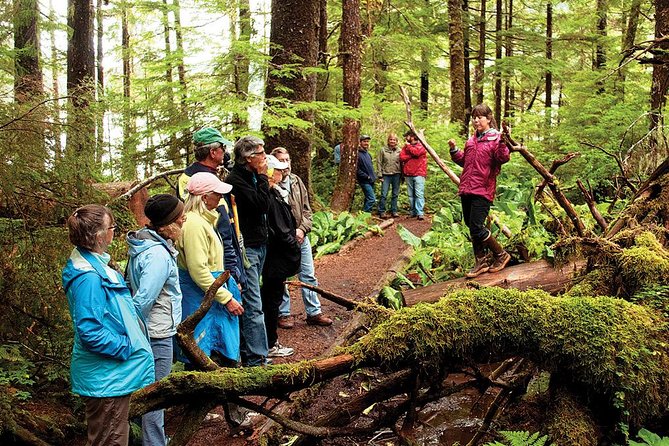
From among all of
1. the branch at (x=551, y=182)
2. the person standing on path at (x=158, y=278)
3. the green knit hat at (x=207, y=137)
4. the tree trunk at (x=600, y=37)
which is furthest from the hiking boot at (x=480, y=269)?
the tree trunk at (x=600, y=37)

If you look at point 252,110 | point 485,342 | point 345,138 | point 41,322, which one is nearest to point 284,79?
point 252,110

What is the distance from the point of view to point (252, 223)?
5.22m

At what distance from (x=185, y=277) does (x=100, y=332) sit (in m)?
1.35

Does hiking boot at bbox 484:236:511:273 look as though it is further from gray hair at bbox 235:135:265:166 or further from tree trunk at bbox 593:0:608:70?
tree trunk at bbox 593:0:608:70

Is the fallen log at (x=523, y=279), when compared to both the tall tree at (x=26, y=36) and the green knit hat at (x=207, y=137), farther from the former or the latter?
the tall tree at (x=26, y=36)

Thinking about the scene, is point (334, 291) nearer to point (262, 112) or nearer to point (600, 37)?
point (262, 112)

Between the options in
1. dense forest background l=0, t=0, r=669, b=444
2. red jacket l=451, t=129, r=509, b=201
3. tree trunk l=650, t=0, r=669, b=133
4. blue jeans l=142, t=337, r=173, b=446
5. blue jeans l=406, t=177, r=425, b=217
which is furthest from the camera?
blue jeans l=406, t=177, r=425, b=217

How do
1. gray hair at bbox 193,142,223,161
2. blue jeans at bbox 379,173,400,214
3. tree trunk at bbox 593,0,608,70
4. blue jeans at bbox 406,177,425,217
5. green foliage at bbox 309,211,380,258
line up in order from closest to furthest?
1. gray hair at bbox 193,142,223,161
2. green foliage at bbox 309,211,380,258
3. blue jeans at bbox 406,177,425,217
4. blue jeans at bbox 379,173,400,214
5. tree trunk at bbox 593,0,608,70

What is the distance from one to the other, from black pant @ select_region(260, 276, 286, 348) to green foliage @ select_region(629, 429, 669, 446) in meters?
3.65

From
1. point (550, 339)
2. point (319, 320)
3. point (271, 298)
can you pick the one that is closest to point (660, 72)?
point (319, 320)

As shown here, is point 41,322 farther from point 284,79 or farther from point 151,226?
point 284,79

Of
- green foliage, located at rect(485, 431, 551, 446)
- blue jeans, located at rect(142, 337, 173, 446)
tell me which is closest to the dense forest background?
blue jeans, located at rect(142, 337, 173, 446)

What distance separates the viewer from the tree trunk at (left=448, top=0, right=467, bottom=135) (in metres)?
17.2

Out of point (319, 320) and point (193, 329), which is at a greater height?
point (193, 329)
